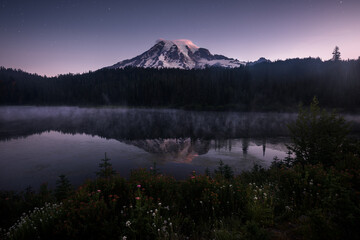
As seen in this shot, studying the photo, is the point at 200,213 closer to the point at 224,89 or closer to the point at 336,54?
the point at 224,89

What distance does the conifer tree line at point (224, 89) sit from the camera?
8606 cm

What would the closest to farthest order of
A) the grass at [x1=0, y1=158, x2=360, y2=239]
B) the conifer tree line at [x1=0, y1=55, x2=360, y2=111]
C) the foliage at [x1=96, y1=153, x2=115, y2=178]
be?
the grass at [x1=0, y1=158, x2=360, y2=239], the foliage at [x1=96, y1=153, x2=115, y2=178], the conifer tree line at [x1=0, y1=55, x2=360, y2=111]

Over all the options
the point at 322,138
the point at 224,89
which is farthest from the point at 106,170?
the point at 224,89

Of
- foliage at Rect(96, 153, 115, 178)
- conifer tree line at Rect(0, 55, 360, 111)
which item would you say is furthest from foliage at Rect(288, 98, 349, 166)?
conifer tree line at Rect(0, 55, 360, 111)

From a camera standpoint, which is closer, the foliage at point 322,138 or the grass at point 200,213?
the grass at point 200,213

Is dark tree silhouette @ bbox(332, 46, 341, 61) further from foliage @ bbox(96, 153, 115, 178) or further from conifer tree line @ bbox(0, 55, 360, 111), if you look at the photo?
foliage @ bbox(96, 153, 115, 178)

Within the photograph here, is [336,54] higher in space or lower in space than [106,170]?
higher

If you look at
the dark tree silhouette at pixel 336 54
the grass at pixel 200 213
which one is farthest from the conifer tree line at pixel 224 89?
the grass at pixel 200 213

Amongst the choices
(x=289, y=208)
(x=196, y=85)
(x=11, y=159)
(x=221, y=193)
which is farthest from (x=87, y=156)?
(x=196, y=85)

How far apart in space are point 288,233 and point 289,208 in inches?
43.5

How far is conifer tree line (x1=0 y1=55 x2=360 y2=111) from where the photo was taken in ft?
282

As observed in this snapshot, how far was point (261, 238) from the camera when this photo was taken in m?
3.73

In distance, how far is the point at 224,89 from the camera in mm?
97438

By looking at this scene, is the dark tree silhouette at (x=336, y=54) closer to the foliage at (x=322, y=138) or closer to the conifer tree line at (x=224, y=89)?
the conifer tree line at (x=224, y=89)
